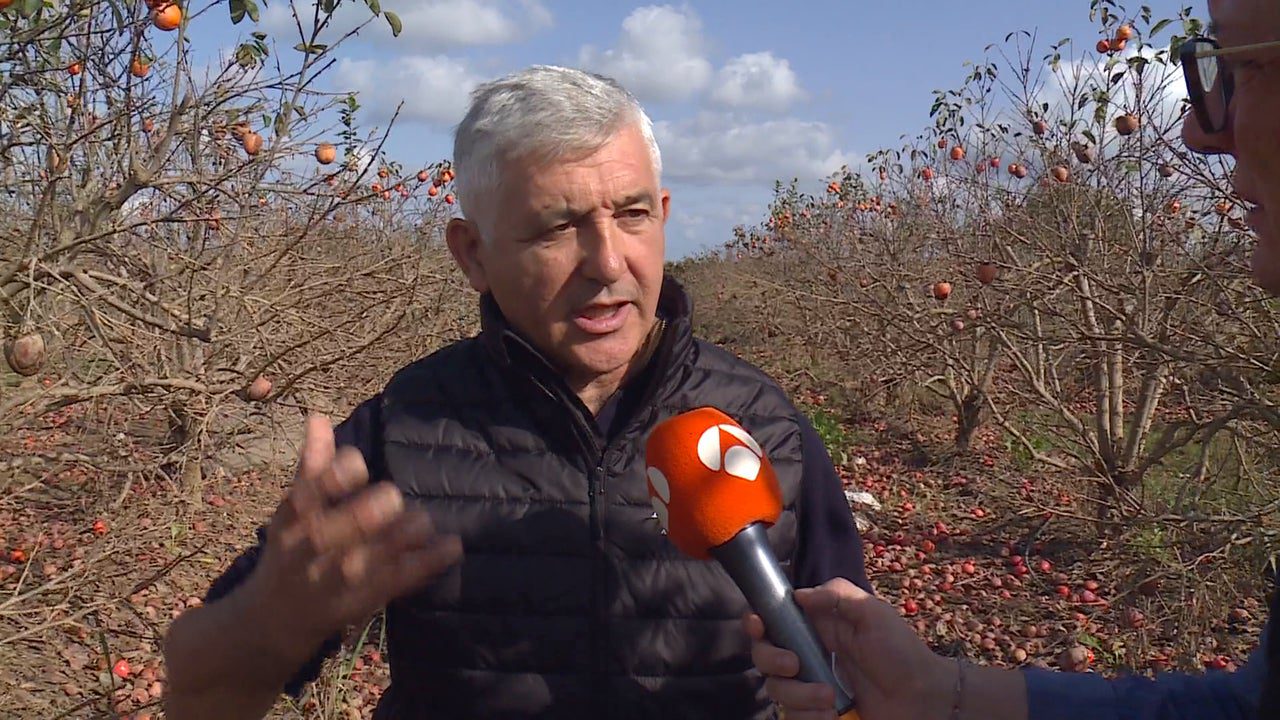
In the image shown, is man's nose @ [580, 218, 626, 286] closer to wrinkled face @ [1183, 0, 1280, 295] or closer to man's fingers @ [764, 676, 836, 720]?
man's fingers @ [764, 676, 836, 720]

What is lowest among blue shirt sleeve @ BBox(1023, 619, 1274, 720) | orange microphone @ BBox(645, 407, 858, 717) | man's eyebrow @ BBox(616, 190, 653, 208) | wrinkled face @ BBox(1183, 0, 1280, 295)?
blue shirt sleeve @ BBox(1023, 619, 1274, 720)

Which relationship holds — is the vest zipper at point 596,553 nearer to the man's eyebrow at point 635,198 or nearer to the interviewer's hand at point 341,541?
the man's eyebrow at point 635,198

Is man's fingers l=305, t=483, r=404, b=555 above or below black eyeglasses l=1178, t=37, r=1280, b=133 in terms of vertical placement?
below

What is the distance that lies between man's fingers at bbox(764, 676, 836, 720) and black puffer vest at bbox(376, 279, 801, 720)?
449 millimetres

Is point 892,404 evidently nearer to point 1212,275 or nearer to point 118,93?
point 1212,275

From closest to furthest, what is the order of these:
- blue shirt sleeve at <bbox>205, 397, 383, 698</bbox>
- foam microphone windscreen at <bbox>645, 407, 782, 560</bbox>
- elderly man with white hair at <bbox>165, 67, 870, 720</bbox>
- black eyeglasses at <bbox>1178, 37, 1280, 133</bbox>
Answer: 1. black eyeglasses at <bbox>1178, 37, 1280, 133</bbox>
2. foam microphone windscreen at <bbox>645, 407, 782, 560</bbox>
3. blue shirt sleeve at <bbox>205, 397, 383, 698</bbox>
4. elderly man with white hair at <bbox>165, 67, 870, 720</bbox>

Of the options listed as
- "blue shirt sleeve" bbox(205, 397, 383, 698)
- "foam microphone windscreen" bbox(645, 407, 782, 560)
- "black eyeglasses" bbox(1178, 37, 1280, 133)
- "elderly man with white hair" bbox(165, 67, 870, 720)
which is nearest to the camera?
"black eyeglasses" bbox(1178, 37, 1280, 133)

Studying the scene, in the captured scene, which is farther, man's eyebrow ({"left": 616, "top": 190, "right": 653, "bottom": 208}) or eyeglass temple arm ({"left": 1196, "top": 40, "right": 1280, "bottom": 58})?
man's eyebrow ({"left": 616, "top": 190, "right": 653, "bottom": 208})

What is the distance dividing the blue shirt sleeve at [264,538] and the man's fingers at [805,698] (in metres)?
0.64

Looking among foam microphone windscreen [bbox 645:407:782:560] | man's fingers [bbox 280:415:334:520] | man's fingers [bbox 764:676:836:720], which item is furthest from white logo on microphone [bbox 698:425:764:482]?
man's fingers [bbox 280:415:334:520]

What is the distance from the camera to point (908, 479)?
7457mm

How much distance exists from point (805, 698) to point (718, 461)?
1.09 feet

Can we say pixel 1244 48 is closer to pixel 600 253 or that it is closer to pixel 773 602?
pixel 773 602

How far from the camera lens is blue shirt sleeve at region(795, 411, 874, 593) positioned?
1733 millimetres
